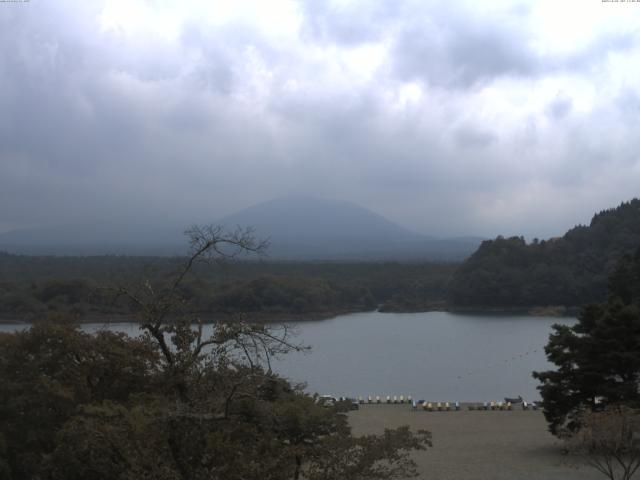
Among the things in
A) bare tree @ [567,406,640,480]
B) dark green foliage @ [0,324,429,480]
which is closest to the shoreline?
dark green foliage @ [0,324,429,480]

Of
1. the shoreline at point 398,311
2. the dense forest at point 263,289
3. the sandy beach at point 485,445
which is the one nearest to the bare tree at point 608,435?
the sandy beach at point 485,445

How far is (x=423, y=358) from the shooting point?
2594cm

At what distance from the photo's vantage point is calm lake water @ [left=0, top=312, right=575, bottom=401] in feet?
66.3

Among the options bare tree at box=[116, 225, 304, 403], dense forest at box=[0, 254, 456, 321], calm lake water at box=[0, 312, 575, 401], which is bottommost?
calm lake water at box=[0, 312, 575, 401]

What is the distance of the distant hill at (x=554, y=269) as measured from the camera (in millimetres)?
43656

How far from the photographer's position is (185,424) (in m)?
4.21

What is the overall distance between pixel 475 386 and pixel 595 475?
11.5 m

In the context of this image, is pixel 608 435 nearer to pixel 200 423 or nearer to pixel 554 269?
pixel 200 423

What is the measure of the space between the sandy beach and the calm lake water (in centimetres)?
281

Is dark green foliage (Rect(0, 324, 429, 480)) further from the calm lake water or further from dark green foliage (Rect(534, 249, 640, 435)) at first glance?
the calm lake water

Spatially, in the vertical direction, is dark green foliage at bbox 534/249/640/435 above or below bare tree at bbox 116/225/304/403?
below

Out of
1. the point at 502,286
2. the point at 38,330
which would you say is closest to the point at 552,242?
the point at 502,286

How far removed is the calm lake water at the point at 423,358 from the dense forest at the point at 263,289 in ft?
7.90

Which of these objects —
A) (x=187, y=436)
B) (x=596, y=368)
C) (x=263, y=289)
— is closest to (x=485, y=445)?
(x=596, y=368)
